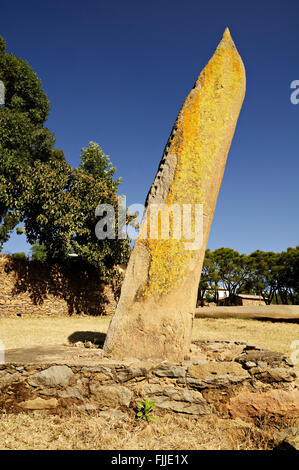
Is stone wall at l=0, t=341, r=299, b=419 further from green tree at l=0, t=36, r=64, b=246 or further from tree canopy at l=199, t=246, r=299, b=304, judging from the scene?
tree canopy at l=199, t=246, r=299, b=304

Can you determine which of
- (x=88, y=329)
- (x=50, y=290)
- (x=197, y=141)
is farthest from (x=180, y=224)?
(x=50, y=290)

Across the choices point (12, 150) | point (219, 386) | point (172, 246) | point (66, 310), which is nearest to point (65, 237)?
point (66, 310)

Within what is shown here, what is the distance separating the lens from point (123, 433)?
3.08 metres

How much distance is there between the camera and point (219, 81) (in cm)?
493

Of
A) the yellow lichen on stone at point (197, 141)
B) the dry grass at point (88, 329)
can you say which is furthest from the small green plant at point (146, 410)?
the dry grass at point (88, 329)

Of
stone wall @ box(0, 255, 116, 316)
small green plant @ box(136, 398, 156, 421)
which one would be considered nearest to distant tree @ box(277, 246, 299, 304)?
stone wall @ box(0, 255, 116, 316)

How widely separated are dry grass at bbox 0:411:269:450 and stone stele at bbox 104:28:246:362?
2.92 feet

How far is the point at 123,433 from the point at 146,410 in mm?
409

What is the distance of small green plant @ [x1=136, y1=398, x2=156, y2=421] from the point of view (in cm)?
335

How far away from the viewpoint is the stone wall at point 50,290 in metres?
13.5

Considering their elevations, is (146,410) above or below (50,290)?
below

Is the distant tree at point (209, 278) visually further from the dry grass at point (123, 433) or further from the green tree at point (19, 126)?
the dry grass at point (123, 433)

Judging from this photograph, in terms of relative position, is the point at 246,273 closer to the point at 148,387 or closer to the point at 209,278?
the point at 209,278
